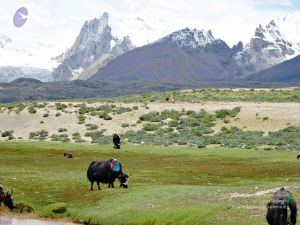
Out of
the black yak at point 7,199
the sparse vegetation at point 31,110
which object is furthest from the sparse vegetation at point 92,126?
the black yak at point 7,199

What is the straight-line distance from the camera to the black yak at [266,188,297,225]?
22578mm

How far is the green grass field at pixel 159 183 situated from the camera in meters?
31.6

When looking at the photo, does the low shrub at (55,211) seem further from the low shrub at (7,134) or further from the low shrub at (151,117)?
the low shrub at (151,117)

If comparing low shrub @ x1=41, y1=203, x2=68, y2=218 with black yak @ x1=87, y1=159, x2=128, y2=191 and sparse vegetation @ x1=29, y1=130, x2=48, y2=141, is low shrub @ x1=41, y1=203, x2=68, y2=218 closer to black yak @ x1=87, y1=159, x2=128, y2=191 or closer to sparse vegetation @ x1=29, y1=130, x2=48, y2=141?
black yak @ x1=87, y1=159, x2=128, y2=191

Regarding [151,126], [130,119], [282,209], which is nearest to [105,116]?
[130,119]

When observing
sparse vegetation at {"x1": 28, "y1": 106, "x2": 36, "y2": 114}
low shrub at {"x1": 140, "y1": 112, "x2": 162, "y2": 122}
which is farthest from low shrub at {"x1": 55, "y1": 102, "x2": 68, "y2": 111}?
low shrub at {"x1": 140, "y1": 112, "x2": 162, "y2": 122}

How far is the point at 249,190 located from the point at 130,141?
47.9 meters

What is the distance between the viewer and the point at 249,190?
3634 cm

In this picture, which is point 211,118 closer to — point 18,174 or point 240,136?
point 240,136

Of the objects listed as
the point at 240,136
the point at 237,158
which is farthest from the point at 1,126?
the point at 237,158

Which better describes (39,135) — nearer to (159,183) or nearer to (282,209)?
(159,183)

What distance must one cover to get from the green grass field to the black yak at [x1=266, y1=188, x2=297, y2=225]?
4977 mm

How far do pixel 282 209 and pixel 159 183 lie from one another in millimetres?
20551

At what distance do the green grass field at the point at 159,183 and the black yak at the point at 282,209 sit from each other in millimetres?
4977
